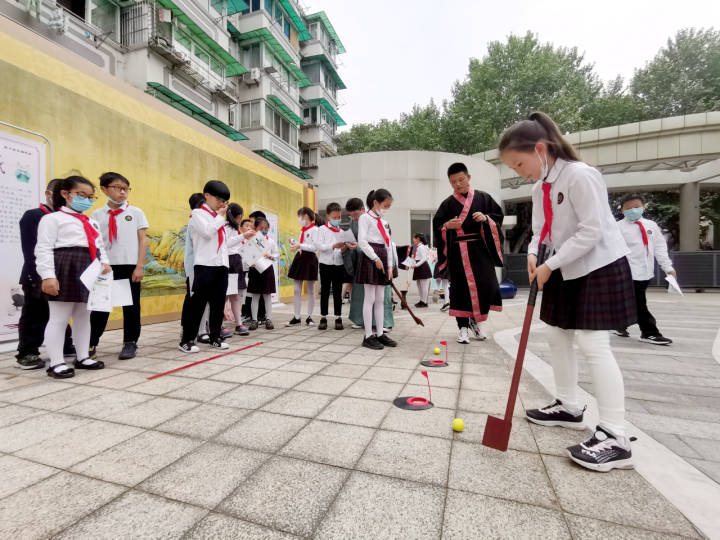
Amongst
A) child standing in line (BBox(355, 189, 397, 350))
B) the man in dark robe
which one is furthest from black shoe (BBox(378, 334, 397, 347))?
the man in dark robe

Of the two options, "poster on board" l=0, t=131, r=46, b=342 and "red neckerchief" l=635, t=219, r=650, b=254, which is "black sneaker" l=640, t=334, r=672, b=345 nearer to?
"red neckerchief" l=635, t=219, r=650, b=254

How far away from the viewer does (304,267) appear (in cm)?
589

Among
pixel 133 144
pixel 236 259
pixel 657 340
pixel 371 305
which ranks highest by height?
pixel 133 144

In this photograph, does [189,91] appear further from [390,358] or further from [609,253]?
[609,253]

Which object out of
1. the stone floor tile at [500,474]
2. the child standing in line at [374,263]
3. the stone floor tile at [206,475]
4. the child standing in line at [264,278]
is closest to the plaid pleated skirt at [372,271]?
the child standing in line at [374,263]

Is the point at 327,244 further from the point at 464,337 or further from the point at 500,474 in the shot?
the point at 500,474

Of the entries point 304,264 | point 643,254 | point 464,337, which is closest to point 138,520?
point 464,337

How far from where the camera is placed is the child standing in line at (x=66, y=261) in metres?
3.01

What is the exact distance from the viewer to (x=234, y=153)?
8.10 m

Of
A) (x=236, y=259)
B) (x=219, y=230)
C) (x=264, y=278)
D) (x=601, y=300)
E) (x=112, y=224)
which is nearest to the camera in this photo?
(x=601, y=300)

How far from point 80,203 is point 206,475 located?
9.48ft

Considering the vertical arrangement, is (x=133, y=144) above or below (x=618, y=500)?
above

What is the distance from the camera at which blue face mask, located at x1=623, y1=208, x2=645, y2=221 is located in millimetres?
4781

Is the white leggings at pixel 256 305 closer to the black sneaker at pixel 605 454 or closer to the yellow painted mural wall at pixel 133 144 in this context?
the yellow painted mural wall at pixel 133 144
